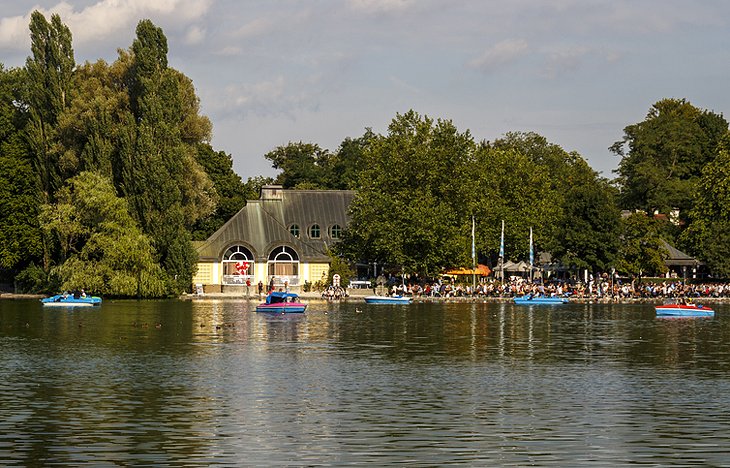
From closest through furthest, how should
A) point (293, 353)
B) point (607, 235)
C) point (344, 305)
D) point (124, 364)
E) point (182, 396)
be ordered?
point (182, 396) < point (124, 364) < point (293, 353) < point (344, 305) < point (607, 235)

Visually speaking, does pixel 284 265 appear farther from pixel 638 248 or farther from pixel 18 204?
pixel 638 248

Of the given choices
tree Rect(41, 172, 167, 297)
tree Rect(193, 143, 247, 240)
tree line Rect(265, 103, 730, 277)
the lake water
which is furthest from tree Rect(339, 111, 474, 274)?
the lake water

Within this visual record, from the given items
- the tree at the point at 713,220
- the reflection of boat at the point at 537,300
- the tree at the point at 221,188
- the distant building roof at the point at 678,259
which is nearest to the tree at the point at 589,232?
the tree at the point at 713,220

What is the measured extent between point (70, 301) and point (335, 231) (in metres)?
37.3

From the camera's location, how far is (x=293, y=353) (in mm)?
50031

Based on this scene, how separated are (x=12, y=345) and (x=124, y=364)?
34.5 feet

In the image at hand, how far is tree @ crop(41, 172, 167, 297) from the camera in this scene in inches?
3570

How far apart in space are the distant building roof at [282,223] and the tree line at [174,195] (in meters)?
3.30

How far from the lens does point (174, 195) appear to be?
93.2m

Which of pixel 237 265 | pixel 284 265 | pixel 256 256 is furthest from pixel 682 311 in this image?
pixel 237 265

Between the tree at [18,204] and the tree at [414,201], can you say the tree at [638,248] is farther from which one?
the tree at [18,204]

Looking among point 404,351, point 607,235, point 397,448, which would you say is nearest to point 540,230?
point 607,235

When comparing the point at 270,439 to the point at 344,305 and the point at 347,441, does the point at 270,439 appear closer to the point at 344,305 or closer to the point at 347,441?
the point at 347,441

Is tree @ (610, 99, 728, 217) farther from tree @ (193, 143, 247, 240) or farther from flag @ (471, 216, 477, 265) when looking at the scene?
tree @ (193, 143, 247, 240)
